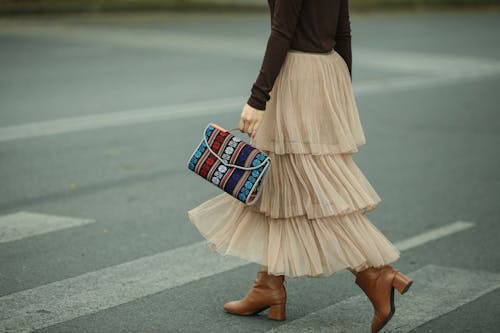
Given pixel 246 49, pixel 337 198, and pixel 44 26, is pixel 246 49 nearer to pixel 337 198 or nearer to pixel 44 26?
pixel 44 26

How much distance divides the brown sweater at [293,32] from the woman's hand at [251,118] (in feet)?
0.08

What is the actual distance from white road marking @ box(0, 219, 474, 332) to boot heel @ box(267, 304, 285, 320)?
2.37 ft

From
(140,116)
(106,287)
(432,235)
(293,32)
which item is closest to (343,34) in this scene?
(293,32)

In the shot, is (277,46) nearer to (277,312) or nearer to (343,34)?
(343,34)

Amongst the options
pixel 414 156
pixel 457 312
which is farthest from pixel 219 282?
pixel 414 156

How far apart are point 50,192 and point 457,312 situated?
370cm

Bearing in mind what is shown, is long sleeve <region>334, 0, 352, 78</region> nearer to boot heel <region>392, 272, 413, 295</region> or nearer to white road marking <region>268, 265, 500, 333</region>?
boot heel <region>392, 272, 413, 295</region>

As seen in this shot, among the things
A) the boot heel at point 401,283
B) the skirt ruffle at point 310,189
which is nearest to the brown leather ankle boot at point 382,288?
the boot heel at point 401,283

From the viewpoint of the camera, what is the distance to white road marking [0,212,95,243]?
6.32 metres

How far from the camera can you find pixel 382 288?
14.7 feet

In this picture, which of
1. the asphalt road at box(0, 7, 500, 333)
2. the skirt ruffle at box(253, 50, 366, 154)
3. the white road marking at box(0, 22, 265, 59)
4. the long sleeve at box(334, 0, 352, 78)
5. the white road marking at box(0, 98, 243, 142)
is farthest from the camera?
the white road marking at box(0, 22, 265, 59)

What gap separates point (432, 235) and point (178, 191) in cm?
213

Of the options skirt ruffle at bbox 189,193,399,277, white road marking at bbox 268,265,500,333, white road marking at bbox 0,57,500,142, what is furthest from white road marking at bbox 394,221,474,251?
white road marking at bbox 0,57,500,142

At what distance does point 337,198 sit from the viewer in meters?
4.43
